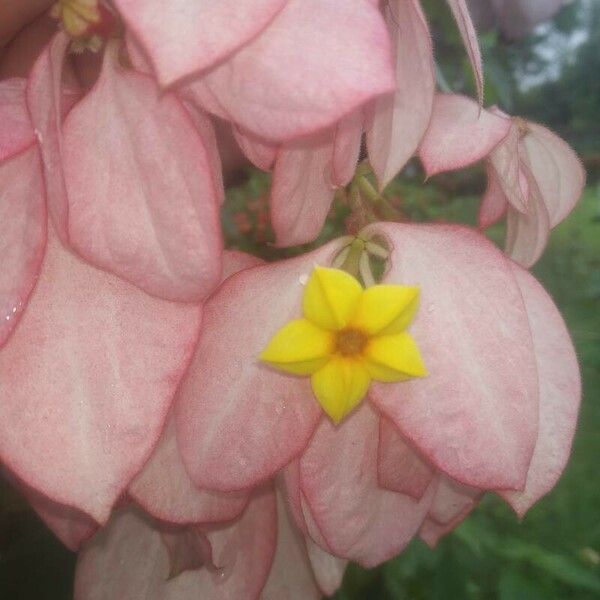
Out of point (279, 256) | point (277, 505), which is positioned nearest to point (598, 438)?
point (279, 256)

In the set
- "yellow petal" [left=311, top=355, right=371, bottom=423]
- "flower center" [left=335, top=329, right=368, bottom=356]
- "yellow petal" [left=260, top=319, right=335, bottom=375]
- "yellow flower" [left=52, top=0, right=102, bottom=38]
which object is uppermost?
"yellow flower" [left=52, top=0, right=102, bottom=38]

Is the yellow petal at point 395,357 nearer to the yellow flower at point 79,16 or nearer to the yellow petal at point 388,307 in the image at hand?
the yellow petal at point 388,307

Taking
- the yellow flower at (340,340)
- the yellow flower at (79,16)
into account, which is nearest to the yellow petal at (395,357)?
the yellow flower at (340,340)

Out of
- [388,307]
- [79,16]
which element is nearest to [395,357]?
[388,307]

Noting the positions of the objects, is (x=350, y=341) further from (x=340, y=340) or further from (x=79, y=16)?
(x=79, y=16)

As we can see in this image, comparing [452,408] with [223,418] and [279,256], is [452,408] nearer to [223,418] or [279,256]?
[223,418]

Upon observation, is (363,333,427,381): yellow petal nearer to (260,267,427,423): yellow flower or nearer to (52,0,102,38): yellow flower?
(260,267,427,423): yellow flower

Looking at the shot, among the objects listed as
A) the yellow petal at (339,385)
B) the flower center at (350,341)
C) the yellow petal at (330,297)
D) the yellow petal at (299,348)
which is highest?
the yellow petal at (330,297)

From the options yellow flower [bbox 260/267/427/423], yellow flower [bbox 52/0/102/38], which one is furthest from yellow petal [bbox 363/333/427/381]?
yellow flower [bbox 52/0/102/38]

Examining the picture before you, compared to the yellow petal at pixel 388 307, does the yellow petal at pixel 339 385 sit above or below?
below
